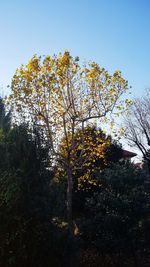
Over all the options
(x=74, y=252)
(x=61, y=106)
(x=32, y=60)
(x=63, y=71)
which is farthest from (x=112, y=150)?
(x=74, y=252)

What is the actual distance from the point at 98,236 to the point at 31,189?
12.7 ft

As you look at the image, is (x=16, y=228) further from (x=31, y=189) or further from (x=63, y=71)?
(x=63, y=71)

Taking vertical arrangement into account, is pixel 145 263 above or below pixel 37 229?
below

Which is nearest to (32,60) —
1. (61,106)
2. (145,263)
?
(61,106)

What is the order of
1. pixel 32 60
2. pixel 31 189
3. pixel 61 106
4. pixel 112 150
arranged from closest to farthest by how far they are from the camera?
pixel 31 189 < pixel 32 60 < pixel 61 106 < pixel 112 150

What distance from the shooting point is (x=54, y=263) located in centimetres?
716

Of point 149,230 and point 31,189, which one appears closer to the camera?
point 31,189

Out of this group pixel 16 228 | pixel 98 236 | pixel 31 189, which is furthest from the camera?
pixel 98 236

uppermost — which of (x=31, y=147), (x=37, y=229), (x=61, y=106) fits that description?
(x=61, y=106)

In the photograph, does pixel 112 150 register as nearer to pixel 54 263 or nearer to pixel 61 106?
pixel 61 106

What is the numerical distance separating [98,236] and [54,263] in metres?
2.83

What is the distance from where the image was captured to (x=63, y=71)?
1373 centimetres

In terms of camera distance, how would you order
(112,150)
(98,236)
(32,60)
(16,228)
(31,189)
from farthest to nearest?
(112,150) → (32,60) → (98,236) → (31,189) → (16,228)

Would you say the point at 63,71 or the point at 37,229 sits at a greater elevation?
the point at 63,71
